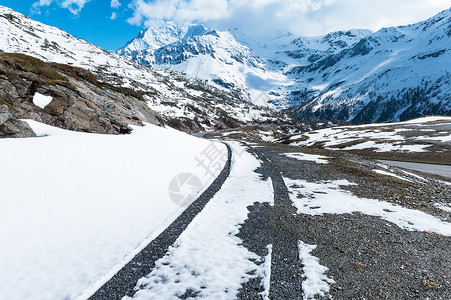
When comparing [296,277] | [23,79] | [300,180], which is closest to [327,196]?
[300,180]

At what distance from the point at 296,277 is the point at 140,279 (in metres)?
4.75

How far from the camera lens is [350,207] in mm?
12195

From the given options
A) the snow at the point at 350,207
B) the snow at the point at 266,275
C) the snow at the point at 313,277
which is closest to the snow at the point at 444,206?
the snow at the point at 350,207

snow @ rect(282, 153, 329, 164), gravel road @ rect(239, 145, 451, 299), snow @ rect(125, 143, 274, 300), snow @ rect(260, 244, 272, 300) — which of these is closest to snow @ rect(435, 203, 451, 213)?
gravel road @ rect(239, 145, 451, 299)

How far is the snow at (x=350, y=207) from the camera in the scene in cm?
1010

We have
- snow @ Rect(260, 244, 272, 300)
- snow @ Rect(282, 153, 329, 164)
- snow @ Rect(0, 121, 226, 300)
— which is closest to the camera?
snow @ Rect(260, 244, 272, 300)

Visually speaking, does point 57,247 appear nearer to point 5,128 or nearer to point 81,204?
point 81,204

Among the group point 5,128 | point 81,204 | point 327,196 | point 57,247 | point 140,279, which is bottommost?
point 327,196

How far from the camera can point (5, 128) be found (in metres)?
13.7

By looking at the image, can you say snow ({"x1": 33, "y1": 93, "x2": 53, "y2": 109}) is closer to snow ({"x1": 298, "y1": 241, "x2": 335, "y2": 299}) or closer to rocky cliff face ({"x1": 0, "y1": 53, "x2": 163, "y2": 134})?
rocky cliff face ({"x1": 0, "y1": 53, "x2": 163, "y2": 134})

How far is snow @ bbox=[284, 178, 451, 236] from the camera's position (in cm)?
1010

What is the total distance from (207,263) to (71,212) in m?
6.50

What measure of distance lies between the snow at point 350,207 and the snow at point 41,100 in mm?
22539

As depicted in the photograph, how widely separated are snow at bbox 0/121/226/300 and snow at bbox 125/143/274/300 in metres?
1.38
